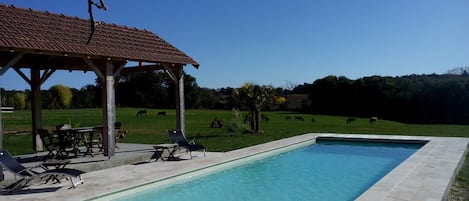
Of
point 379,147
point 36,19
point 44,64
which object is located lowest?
point 379,147

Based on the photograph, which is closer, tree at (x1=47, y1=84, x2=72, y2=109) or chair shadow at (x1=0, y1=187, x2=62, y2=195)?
chair shadow at (x1=0, y1=187, x2=62, y2=195)

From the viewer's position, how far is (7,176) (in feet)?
27.3

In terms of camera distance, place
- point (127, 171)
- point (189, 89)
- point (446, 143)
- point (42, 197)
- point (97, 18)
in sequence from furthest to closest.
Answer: point (189, 89)
point (446, 143)
point (97, 18)
point (127, 171)
point (42, 197)

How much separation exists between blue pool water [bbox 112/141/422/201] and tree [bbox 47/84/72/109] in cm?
3636

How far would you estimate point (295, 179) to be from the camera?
9656 millimetres

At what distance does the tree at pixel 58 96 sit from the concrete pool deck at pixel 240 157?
36.3m

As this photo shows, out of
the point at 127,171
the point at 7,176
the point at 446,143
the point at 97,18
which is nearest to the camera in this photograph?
the point at 7,176

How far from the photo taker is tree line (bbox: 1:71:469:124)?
3994 cm

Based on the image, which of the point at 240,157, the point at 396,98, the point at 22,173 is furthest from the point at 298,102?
the point at 22,173

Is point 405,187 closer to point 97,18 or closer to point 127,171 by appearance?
point 127,171

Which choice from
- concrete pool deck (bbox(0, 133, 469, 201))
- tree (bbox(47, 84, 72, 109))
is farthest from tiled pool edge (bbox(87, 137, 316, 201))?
tree (bbox(47, 84, 72, 109))

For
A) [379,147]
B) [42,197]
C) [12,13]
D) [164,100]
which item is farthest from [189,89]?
[42,197]

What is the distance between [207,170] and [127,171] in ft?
6.07

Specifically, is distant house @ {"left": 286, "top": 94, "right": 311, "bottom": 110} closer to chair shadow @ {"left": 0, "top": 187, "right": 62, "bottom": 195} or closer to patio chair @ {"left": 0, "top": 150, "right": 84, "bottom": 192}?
patio chair @ {"left": 0, "top": 150, "right": 84, "bottom": 192}
